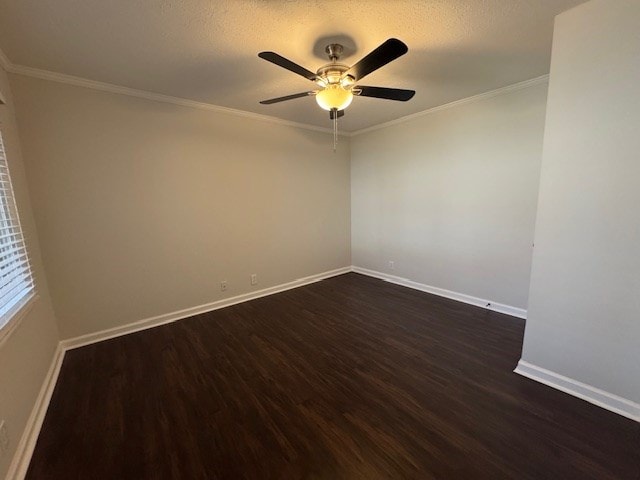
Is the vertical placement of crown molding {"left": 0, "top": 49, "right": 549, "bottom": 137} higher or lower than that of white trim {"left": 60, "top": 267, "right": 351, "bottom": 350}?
higher

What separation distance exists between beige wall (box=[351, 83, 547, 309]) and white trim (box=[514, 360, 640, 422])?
1.18 m

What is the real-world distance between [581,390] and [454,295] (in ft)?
5.77

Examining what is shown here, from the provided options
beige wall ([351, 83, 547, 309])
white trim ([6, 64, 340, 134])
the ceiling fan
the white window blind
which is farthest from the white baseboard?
the ceiling fan

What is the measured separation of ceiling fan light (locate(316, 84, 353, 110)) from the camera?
187 cm

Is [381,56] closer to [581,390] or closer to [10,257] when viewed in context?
[581,390]

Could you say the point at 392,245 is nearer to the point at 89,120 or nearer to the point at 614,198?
the point at 614,198

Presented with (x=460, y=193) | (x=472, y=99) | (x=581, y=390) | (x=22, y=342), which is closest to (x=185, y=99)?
(x=22, y=342)

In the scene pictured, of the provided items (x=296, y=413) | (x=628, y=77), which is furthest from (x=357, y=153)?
(x=296, y=413)

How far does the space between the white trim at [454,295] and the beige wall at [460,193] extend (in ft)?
0.20

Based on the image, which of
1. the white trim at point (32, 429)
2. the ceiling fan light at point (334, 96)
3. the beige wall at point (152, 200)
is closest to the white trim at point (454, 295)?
the beige wall at point (152, 200)

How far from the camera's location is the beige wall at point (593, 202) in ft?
4.98

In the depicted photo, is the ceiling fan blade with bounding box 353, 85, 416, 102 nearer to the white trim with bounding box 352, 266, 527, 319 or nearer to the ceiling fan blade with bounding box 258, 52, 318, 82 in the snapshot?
the ceiling fan blade with bounding box 258, 52, 318, 82

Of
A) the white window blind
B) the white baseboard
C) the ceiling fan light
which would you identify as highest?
the ceiling fan light

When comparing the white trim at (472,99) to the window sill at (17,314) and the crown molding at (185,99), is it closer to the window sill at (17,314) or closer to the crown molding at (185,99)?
the crown molding at (185,99)
